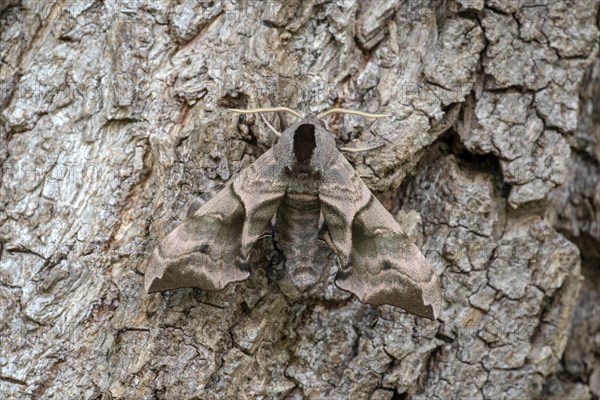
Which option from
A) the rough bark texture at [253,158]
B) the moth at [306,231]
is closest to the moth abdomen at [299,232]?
the moth at [306,231]

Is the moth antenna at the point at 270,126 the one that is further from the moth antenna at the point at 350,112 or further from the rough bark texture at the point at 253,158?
the moth antenna at the point at 350,112

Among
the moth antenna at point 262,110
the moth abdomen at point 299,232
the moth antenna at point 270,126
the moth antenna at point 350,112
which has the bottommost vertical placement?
the moth abdomen at point 299,232

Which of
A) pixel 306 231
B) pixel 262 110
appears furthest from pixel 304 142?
pixel 306 231

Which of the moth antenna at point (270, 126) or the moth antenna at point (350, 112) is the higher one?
the moth antenna at point (350, 112)

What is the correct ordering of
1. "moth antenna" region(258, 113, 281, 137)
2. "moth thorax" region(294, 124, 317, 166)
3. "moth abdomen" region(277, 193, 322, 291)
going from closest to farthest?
"moth thorax" region(294, 124, 317, 166) → "moth abdomen" region(277, 193, 322, 291) → "moth antenna" region(258, 113, 281, 137)

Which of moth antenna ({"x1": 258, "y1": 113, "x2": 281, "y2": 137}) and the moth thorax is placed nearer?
the moth thorax

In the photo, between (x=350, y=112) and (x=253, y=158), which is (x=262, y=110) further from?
(x=350, y=112)

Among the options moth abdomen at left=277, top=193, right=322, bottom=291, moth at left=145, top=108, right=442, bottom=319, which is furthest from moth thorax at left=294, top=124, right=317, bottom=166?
moth abdomen at left=277, top=193, right=322, bottom=291

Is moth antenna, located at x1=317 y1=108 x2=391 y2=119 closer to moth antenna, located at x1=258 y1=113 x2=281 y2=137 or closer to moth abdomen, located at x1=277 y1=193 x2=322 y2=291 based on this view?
moth antenna, located at x1=258 y1=113 x2=281 y2=137
